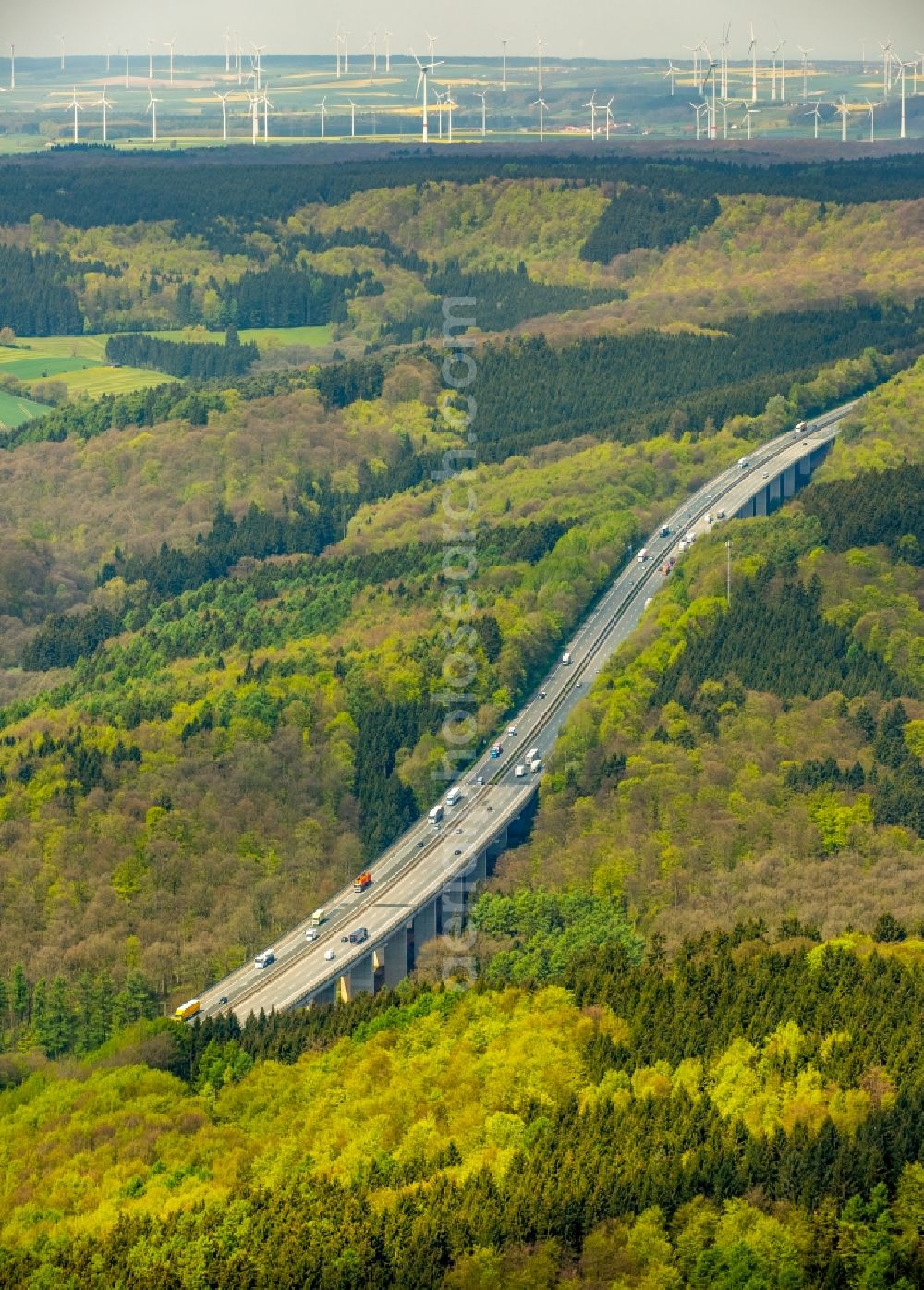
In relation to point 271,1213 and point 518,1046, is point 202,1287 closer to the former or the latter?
point 271,1213

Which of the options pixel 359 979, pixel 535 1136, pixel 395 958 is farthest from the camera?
pixel 395 958

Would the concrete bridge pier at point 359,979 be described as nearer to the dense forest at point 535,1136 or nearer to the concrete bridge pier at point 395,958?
the concrete bridge pier at point 395,958

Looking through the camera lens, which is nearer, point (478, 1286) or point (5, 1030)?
point (478, 1286)

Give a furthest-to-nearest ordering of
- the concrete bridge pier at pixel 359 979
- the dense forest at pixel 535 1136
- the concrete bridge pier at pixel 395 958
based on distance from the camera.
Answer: the concrete bridge pier at pixel 395 958
the concrete bridge pier at pixel 359 979
the dense forest at pixel 535 1136

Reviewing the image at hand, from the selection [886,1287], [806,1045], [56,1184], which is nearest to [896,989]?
[806,1045]

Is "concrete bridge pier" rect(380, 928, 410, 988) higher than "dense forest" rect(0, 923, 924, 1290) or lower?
lower

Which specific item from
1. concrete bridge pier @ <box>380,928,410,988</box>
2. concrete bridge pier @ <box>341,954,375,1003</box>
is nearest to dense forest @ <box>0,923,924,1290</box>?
concrete bridge pier @ <box>341,954,375,1003</box>

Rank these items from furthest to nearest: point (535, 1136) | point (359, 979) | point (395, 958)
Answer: point (395, 958) → point (359, 979) → point (535, 1136)

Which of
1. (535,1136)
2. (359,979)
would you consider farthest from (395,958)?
(535,1136)

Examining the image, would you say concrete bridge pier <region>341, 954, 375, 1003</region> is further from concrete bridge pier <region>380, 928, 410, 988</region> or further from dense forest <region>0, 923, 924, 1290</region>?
dense forest <region>0, 923, 924, 1290</region>

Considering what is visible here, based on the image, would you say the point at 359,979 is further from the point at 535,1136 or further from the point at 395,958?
the point at 535,1136

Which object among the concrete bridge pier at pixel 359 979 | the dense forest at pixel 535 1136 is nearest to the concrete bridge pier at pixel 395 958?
the concrete bridge pier at pixel 359 979
